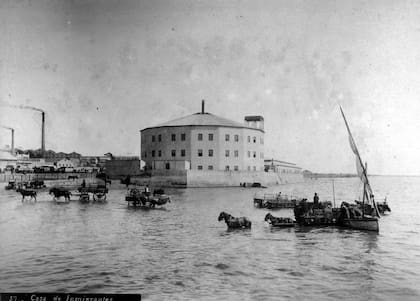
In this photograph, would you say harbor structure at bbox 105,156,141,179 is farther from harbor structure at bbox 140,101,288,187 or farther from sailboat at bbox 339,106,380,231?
sailboat at bbox 339,106,380,231

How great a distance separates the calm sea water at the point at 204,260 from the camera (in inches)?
343

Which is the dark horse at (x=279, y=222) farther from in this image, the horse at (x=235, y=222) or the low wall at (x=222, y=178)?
the low wall at (x=222, y=178)

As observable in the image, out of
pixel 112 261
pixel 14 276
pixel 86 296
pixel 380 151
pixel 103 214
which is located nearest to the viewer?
pixel 86 296

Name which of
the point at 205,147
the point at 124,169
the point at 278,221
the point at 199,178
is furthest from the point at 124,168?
the point at 278,221

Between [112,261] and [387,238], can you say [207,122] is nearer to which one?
[387,238]

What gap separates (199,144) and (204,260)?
4072cm

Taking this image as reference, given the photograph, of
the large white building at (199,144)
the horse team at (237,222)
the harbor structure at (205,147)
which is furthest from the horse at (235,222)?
the large white building at (199,144)

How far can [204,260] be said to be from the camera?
10906 mm

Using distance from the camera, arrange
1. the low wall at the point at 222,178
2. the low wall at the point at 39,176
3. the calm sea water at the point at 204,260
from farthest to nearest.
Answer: the low wall at the point at 222,178
the low wall at the point at 39,176
the calm sea water at the point at 204,260

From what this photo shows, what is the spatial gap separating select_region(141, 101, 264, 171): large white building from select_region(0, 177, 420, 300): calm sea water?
109 feet

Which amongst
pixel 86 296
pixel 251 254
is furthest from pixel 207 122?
pixel 86 296

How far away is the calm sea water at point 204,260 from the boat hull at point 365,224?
513 mm

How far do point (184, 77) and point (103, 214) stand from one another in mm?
9357

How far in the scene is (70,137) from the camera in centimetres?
1598
